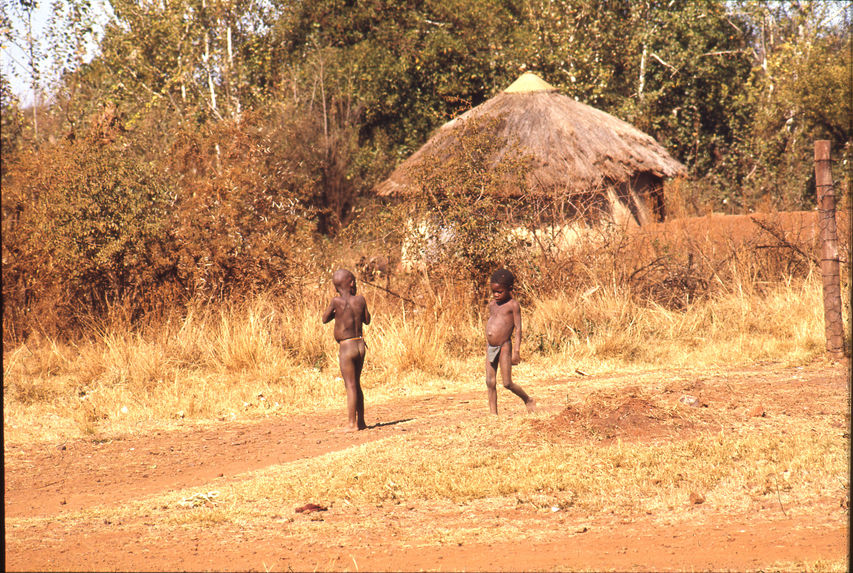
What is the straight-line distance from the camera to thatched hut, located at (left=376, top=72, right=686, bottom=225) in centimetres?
1580

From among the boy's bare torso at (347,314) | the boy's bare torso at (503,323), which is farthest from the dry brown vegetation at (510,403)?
the boy's bare torso at (347,314)

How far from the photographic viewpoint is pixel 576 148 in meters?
16.6

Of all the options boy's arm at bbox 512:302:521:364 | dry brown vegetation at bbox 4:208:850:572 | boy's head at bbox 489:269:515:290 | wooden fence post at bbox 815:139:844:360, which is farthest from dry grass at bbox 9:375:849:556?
wooden fence post at bbox 815:139:844:360

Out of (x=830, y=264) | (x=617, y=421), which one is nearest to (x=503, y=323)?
(x=617, y=421)

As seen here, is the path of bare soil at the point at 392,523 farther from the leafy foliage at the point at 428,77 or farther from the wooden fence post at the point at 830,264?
the leafy foliage at the point at 428,77

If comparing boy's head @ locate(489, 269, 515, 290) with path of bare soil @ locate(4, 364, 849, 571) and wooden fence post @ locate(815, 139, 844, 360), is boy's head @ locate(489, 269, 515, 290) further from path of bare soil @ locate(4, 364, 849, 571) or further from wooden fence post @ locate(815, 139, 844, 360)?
wooden fence post @ locate(815, 139, 844, 360)

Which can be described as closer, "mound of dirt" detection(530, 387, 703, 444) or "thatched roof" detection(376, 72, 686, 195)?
"mound of dirt" detection(530, 387, 703, 444)

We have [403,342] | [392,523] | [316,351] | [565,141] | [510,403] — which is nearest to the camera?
[392,523]

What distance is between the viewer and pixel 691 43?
75.6 ft

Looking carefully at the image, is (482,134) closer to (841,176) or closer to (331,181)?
(331,181)

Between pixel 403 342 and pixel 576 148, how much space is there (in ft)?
25.3

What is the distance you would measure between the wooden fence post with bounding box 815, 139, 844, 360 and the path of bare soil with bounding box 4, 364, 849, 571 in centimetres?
234

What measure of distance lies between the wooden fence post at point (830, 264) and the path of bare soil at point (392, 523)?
7.66ft

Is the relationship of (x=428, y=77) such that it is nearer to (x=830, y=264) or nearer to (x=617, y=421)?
(x=830, y=264)
